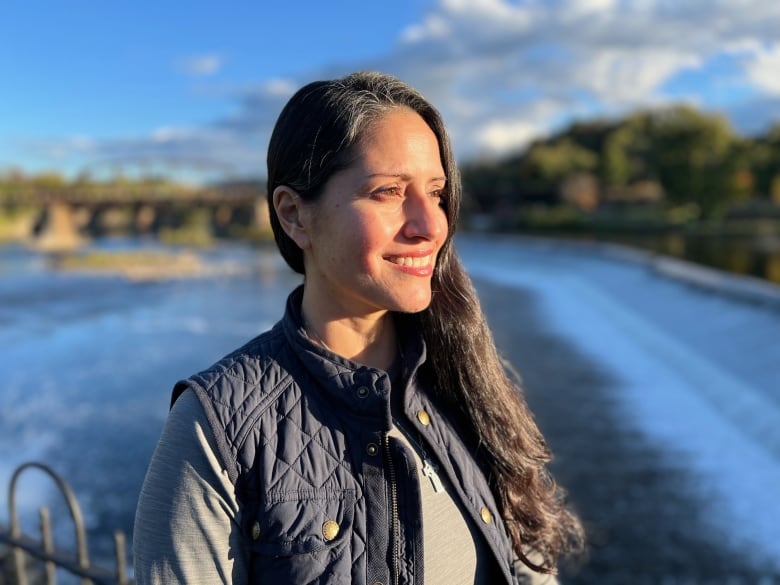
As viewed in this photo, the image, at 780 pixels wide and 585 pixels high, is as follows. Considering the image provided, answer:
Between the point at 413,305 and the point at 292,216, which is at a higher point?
the point at 292,216

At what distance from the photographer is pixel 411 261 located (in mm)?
1436

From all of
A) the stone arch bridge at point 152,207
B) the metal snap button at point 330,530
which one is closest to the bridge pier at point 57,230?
the stone arch bridge at point 152,207

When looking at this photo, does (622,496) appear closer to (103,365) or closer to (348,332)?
(348,332)

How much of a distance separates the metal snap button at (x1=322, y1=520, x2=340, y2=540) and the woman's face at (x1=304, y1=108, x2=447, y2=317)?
456mm

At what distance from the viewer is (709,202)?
49.5 m

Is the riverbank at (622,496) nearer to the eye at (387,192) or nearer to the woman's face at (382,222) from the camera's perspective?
the woman's face at (382,222)

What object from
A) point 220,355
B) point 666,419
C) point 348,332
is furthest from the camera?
point 220,355

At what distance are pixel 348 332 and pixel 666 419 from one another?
8.44 meters

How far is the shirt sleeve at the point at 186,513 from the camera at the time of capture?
1167 millimetres

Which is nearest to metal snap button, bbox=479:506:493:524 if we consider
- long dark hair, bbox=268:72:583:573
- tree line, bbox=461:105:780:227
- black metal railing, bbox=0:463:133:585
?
long dark hair, bbox=268:72:583:573

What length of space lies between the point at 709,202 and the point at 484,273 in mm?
28341

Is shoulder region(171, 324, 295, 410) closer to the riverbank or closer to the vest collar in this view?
the vest collar

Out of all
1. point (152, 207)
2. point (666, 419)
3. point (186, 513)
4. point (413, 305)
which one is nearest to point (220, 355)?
point (666, 419)

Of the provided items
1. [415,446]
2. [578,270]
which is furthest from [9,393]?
[578,270]
